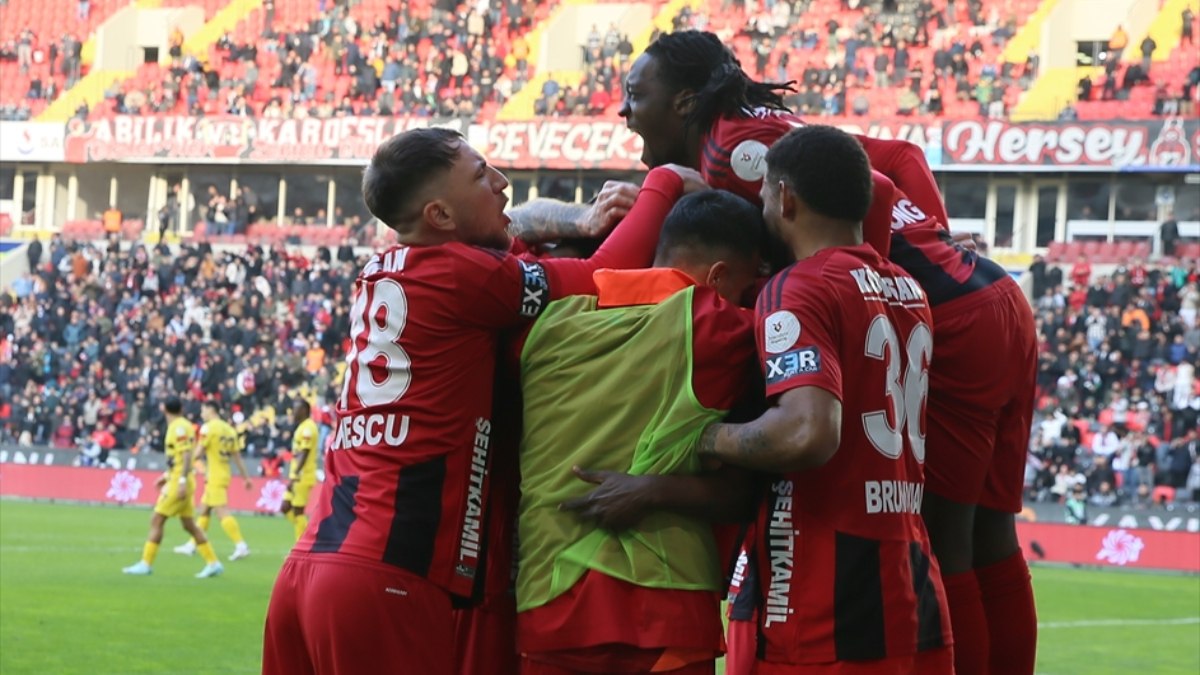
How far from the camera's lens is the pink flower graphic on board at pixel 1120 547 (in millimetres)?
22250

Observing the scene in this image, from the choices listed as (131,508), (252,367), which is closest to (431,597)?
(131,508)

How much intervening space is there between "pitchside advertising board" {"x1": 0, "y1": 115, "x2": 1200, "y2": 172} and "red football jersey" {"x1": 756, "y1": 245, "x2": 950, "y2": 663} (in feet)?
73.4

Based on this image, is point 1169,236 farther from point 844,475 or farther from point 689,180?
point 844,475

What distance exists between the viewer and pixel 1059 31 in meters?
35.3

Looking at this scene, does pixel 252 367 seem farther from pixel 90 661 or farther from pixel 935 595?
pixel 935 595

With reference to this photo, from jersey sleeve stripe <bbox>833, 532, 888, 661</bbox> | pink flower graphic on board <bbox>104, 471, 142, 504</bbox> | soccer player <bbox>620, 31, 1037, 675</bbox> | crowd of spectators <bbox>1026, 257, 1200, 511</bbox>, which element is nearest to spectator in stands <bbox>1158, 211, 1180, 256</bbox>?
crowd of spectators <bbox>1026, 257, 1200, 511</bbox>

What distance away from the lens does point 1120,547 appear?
22.4 m

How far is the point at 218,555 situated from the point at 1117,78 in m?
20.8

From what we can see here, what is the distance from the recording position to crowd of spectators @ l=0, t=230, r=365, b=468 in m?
32.2

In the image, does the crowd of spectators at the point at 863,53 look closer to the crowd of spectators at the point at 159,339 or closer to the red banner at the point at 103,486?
the crowd of spectators at the point at 159,339

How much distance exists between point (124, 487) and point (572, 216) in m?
26.1

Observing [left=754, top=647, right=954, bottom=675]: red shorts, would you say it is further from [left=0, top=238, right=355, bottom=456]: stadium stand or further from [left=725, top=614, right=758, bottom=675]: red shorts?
[left=0, top=238, right=355, bottom=456]: stadium stand

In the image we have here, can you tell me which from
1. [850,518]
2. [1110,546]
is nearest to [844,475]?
[850,518]

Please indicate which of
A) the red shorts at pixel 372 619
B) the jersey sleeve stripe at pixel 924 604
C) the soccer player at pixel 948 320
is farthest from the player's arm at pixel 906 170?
the red shorts at pixel 372 619
